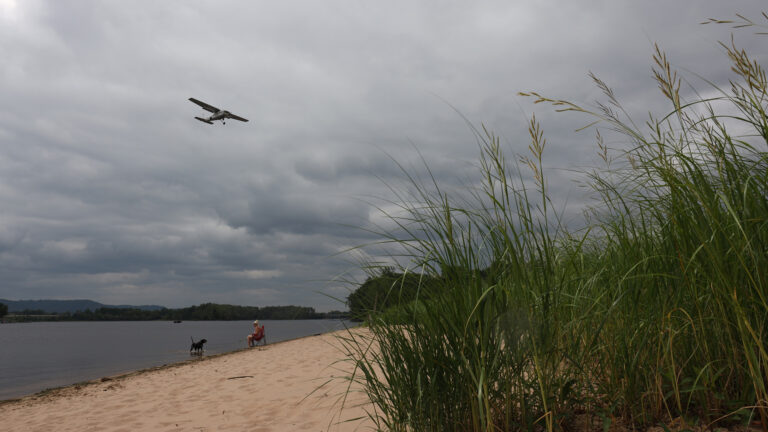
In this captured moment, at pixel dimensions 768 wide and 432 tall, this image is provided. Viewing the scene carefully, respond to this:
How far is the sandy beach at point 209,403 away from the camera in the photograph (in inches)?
188

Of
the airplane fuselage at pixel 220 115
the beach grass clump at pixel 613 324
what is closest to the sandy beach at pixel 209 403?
the beach grass clump at pixel 613 324

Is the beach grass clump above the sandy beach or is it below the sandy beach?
above

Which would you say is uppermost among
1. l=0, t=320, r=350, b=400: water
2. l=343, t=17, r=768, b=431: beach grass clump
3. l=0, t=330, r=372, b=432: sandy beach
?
l=343, t=17, r=768, b=431: beach grass clump

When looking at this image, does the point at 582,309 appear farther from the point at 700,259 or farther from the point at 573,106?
the point at 573,106

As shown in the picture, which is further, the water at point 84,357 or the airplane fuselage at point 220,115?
the airplane fuselage at point 220,115

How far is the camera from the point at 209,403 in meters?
6.84

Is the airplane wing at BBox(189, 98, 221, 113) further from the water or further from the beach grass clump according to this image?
the beach grass clump

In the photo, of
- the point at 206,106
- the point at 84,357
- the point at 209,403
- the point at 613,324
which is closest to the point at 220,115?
the point at 206,106

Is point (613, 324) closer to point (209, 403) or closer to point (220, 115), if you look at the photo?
point (209, 403)

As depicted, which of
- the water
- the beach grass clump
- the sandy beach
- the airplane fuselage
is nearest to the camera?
the beach grass clump

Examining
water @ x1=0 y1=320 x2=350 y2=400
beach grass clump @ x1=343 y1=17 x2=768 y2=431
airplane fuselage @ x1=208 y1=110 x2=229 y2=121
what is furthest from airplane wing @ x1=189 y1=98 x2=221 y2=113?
beach grass clump @ x1=343 y1=17 x2=768 y2=431

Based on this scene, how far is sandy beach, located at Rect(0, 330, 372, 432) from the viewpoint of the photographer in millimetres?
4781

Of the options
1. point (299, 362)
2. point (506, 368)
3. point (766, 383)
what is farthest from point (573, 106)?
point (299, 362)

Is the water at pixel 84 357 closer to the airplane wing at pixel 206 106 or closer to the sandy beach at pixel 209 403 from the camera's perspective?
the sandy beach at pixel 209 403
